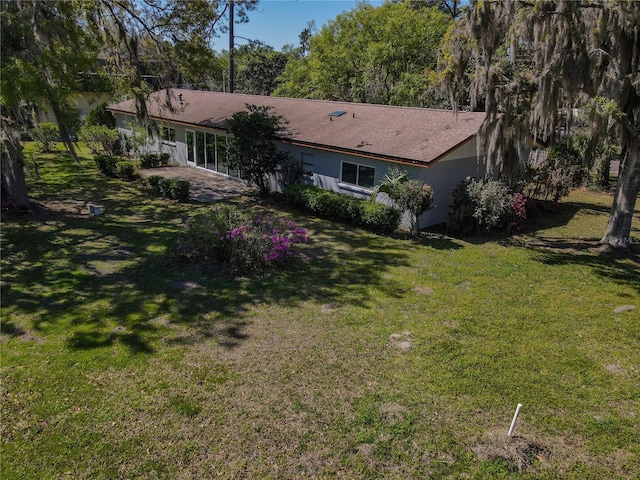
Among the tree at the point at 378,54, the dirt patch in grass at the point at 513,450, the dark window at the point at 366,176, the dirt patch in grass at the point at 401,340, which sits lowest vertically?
the dirt patch in grass at the point at 513,450

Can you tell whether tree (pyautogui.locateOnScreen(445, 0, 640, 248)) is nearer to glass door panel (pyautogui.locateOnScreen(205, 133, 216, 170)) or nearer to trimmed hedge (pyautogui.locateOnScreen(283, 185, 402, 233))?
trimmed hedge (pyautogui.locateOnScreen(283, 185, 402, 233))

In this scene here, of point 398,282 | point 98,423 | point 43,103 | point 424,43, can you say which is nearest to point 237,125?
point 43,103

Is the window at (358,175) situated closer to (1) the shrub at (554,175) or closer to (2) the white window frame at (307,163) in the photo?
(2) the white window frame at (307,163)

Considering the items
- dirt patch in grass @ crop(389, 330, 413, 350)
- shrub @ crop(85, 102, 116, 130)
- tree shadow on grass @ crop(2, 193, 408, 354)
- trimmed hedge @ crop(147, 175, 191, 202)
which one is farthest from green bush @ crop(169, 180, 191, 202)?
shrub @ crop(85, 102, 116, 130)

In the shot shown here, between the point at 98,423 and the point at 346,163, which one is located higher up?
the point at 346,163

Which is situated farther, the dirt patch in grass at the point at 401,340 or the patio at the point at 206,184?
the patio at the point at 206,184

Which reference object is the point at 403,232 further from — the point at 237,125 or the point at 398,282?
the point at 237,125

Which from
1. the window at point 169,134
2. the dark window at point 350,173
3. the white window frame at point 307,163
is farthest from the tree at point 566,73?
the window at point 169,134
